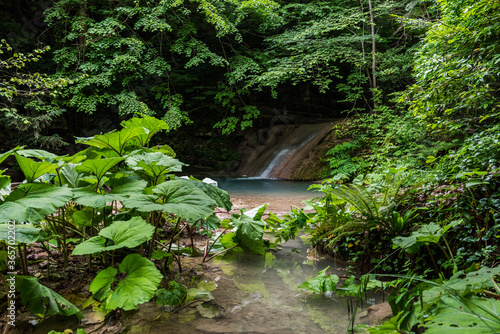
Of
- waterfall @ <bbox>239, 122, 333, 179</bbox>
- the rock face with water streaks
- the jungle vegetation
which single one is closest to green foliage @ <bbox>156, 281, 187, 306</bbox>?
the jungle vegetation

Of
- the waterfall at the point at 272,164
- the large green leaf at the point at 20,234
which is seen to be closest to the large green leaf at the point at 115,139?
the large green leaf at the point at 20,234

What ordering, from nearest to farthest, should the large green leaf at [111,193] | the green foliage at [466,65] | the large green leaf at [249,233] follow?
1. the large green leaf at [111,193]
2. the large green leaf at [249,233]
3. the green foliage at [466,65]

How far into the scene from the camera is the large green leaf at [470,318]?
711 mm

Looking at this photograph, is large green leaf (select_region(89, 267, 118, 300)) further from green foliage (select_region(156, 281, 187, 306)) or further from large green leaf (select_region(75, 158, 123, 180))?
large green leaf (select_region(75, 158, 123, 180))

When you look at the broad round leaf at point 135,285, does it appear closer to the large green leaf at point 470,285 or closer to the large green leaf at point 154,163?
the large green leaf at point 154,163

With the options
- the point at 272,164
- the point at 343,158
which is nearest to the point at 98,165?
the point at 343,158

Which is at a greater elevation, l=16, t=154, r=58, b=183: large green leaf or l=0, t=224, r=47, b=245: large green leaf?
l=16, t=154, r=58, b=183: large green leaf

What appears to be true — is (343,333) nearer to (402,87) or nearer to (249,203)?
(249,203)

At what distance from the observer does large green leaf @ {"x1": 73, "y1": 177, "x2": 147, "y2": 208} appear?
1353mm

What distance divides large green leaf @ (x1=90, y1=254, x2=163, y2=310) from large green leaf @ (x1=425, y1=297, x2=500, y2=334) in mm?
1109

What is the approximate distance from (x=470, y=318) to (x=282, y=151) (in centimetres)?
1152

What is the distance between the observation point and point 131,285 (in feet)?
4.49

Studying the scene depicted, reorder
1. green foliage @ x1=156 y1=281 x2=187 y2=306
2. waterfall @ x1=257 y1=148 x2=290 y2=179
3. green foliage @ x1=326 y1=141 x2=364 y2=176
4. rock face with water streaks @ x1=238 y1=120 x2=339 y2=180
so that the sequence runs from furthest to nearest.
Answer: waterfall @ x1=257 y1=148 x2=290 y2=179 < rock face with water streaks @ x1=238 y1=120 x2=339 y2=180 < green foliage @ x1=326 y1=141 x2=364 y2=176 < green foliage @ x1=156 y1=281 x2=187 y2=306

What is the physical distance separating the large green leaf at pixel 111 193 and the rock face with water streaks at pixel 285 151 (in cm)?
868
